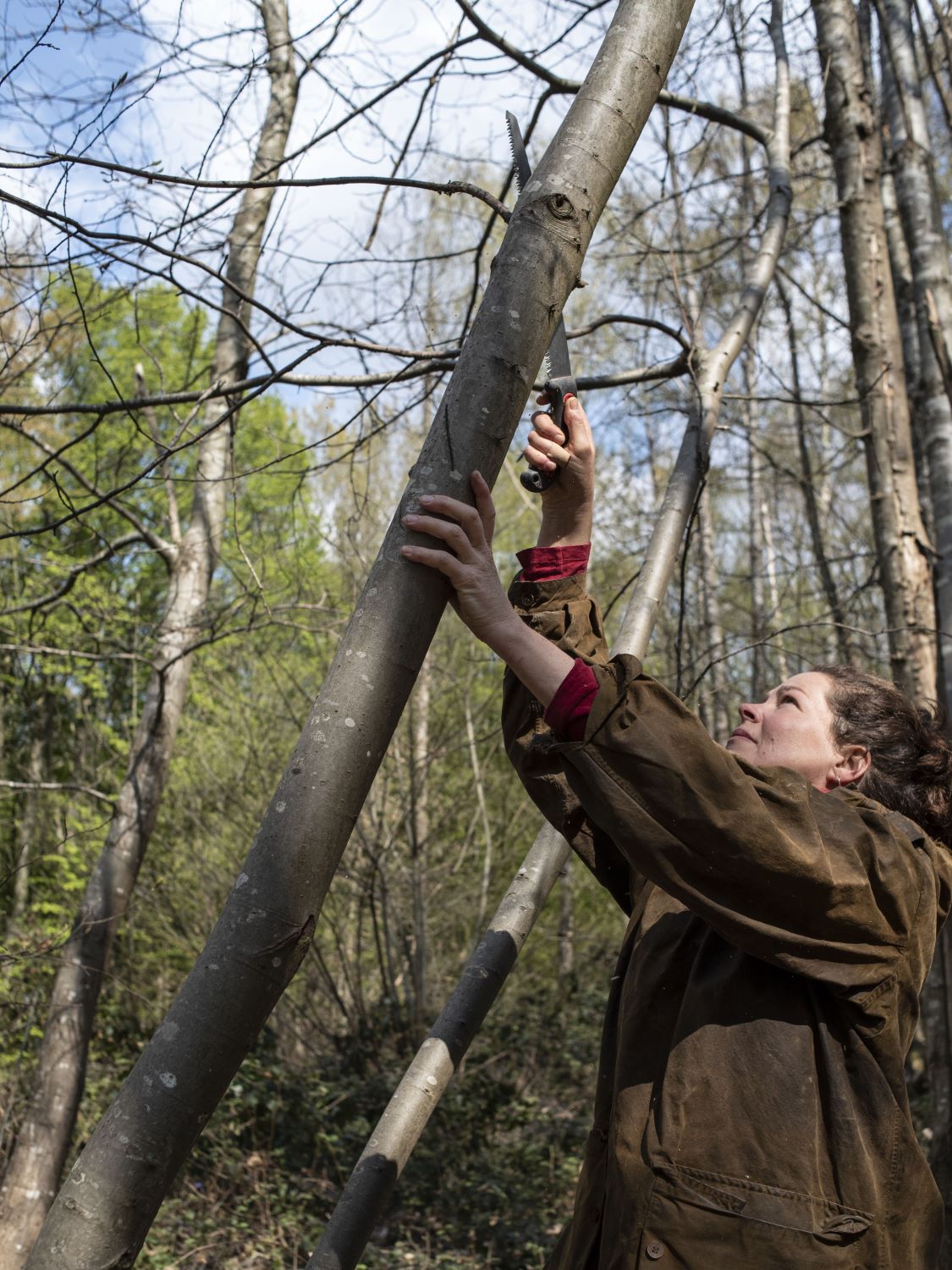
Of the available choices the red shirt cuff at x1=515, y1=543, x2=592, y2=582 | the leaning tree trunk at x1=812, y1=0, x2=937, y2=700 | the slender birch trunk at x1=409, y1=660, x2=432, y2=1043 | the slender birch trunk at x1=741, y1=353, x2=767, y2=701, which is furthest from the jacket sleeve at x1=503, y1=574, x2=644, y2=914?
the slender birch trunk at x1=741, y1=353, x2=767, y2=701

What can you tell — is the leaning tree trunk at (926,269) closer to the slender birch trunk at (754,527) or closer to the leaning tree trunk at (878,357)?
the leaning tree trunk at (878,357)

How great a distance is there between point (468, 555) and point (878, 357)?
3.61m

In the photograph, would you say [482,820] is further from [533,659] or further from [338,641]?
[533,659]

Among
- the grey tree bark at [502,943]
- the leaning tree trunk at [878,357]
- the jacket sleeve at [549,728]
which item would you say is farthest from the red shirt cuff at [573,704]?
the leaning tree trunk at [878,357]

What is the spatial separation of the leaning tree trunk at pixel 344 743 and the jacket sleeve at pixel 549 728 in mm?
460

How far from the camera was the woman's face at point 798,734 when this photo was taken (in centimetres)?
201

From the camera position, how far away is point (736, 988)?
1.72 meters

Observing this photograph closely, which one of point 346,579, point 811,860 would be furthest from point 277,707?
point 811,860

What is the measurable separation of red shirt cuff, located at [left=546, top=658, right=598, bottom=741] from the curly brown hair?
68 cm

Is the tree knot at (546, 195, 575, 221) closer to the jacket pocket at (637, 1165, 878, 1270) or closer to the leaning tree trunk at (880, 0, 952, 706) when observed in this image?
the jacket pocket at (637, 1165, 878, 1270)

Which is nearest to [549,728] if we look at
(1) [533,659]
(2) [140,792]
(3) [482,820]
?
(1) [533,659]

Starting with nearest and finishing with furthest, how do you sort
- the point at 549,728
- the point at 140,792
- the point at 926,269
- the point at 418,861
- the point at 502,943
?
the point at 549,728 < the point at 502,943 < the point at 926,269 < the point at 140,792 < the point at 418,861

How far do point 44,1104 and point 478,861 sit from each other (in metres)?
4.69

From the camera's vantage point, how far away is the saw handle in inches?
76.6
